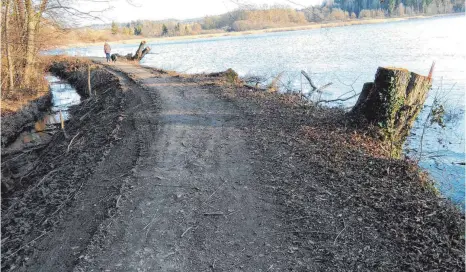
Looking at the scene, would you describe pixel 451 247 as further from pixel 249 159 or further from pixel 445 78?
pixel 445 78

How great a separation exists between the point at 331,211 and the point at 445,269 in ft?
5.39

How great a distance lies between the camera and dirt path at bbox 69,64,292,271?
15.1 ft

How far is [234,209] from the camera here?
5.65 metres

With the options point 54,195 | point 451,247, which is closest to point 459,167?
point 451,247

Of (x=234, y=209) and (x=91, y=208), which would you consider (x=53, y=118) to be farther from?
(x=234, y=209)

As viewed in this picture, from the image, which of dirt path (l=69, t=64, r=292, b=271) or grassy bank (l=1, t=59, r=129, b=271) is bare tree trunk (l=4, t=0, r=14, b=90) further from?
dirt path (l=69, t=64, r=292, b=271)

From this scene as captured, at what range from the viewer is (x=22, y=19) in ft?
56.0

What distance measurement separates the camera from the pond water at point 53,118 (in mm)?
13015

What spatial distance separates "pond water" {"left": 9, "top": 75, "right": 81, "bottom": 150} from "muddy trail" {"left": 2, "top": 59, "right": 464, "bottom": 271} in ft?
16.0

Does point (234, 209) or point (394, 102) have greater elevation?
point (394, 102)

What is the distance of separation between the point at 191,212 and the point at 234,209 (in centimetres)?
66

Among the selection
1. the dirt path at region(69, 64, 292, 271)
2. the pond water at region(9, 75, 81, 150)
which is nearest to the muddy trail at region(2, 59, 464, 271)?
the dirt path at region(69, 64, 292, 271)

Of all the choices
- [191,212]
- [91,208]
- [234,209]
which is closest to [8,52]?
[91,208]

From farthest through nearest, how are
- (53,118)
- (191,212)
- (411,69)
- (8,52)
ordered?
(411,69) → (53,118) → (8,52) → (191,212)
